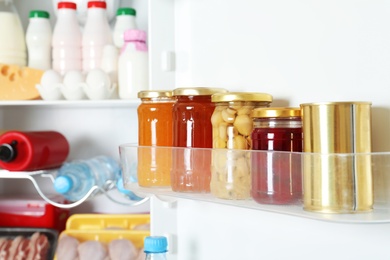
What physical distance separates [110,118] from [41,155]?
0.27 metres

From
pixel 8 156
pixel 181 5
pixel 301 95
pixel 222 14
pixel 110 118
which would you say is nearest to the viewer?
pixel 301 95

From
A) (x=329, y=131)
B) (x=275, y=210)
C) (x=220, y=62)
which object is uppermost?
(x=220, y=62)

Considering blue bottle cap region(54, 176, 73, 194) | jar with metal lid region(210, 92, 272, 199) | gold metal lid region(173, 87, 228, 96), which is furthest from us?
blue bottle cap region(54, 176, 73, 194)

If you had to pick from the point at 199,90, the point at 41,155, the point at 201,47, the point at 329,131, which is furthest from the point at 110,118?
the point at 329,131

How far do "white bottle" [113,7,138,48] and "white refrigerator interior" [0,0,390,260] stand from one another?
0.21 m

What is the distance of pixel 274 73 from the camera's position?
108cm

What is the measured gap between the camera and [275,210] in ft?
2.94

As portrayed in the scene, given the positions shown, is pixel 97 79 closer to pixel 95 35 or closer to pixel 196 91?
pixel 95 35

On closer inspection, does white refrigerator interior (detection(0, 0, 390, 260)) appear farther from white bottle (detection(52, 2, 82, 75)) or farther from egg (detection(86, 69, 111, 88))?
white bottle (detection(52, 2, 82, 75))

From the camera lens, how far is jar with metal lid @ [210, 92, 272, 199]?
39.1 inches

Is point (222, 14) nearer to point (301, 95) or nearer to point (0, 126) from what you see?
point (301, 95)

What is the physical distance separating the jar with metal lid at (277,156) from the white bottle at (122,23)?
2.62 feet

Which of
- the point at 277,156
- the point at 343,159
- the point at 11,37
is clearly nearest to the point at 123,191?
the point at 11,37

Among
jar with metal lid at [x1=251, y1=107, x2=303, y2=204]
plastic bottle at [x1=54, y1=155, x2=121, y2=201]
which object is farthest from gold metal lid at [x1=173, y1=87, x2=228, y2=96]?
plastic bottle at [x1=54, y1=155, x2=121, y2=201]
